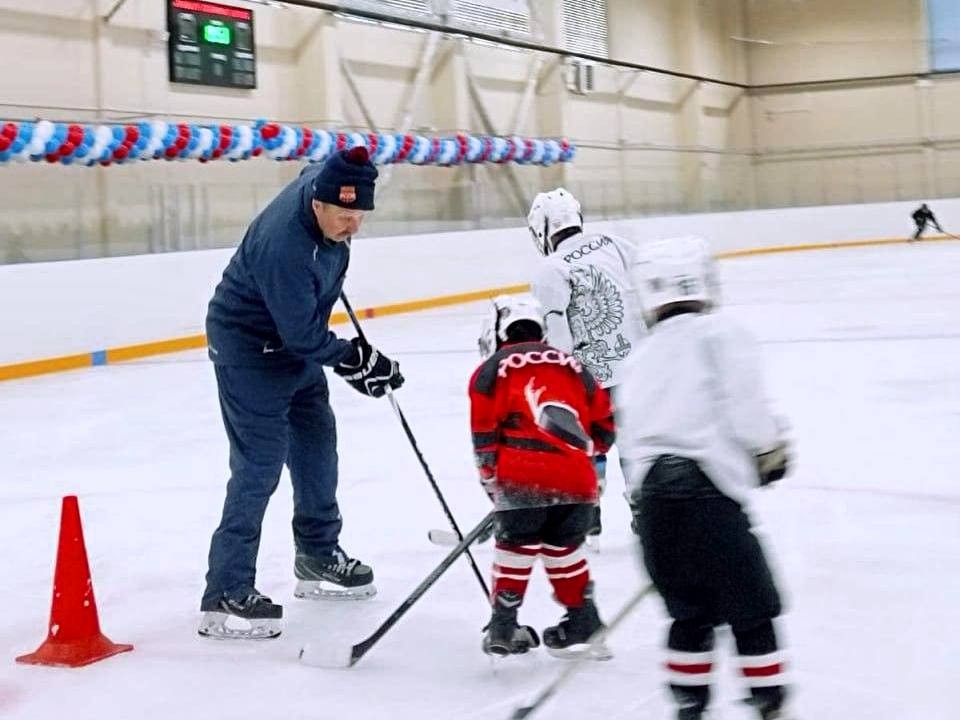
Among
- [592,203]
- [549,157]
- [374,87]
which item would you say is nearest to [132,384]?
[374,87]

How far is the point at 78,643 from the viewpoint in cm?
300

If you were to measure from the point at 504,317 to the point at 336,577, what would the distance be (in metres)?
0.96

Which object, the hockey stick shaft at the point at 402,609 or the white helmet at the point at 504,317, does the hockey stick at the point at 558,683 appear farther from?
the white helmet at the point at 504,317

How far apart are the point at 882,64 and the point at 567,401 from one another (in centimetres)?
2438

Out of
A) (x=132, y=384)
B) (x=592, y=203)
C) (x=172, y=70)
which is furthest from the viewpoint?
(x=592, y=203)

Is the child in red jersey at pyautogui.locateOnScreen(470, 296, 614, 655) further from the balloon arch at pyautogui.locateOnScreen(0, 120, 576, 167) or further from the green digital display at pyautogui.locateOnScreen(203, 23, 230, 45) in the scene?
the green digital display at pyautogui.locateOnScreen(203, 23, 230, 45)

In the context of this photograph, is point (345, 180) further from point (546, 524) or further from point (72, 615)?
point (72, 615)

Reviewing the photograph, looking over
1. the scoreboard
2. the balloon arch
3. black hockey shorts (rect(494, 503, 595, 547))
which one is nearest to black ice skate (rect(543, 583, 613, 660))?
black hockey shorts (rect(494, 503, 595, 547))

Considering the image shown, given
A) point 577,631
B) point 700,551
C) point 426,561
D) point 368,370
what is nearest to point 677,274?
point 700,551

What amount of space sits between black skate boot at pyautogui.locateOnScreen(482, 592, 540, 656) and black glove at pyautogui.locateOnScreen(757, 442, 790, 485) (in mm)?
799

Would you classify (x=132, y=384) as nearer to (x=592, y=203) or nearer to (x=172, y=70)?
(x=172, y=70)

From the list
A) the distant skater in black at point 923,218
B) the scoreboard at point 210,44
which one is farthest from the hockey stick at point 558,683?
the distant skater in black at point 923,218

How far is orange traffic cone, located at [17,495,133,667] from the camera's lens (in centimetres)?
298

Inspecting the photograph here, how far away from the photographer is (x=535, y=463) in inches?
107
